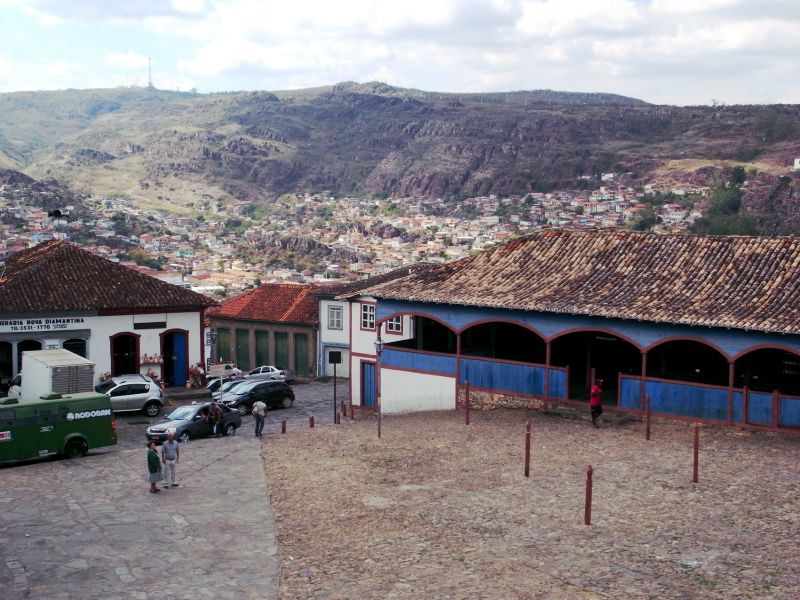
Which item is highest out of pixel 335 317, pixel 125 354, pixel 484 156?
pixel 484 156

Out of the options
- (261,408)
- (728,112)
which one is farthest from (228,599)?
(728,112)

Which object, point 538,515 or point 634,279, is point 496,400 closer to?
point 634,279

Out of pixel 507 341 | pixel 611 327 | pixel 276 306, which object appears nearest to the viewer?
pixel 611 327

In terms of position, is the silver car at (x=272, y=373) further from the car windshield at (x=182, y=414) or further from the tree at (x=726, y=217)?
the tree at (x=726, y=217)

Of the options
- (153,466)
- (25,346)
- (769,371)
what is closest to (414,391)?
(769,371)

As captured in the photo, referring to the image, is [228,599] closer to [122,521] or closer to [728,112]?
[122,521]

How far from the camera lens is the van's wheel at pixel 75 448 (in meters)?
20.9

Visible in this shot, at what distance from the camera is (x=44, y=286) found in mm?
32906

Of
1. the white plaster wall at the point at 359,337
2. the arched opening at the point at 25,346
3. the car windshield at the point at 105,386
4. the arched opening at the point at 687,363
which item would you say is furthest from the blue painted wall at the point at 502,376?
the arched opening at the point at 25,346

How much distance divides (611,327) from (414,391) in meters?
6.70

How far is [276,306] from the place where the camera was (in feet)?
150

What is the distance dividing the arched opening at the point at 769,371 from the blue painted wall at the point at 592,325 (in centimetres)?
306

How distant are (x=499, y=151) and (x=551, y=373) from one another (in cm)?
15910

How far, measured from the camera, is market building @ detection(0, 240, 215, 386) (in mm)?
31500
